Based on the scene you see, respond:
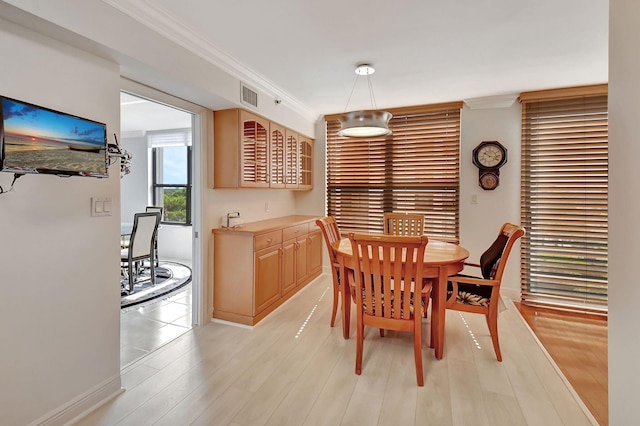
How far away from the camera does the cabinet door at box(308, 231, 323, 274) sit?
430 centimetres

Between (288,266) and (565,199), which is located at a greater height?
(565,199)

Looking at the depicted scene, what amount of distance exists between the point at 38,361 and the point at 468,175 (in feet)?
14.4

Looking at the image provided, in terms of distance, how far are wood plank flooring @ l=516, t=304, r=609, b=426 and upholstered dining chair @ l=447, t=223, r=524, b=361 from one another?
52 cm

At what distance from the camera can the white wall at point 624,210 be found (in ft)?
3.40

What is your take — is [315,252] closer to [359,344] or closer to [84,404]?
[359,344]

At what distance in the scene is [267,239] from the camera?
3.16m

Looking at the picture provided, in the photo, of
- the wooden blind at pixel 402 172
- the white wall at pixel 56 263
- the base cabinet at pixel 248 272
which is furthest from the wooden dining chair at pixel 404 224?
the white wall at pixel 56 263

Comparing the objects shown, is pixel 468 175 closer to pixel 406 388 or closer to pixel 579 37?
pixel 579 37

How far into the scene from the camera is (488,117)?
3857mm

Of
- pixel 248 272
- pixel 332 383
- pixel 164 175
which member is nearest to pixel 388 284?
pixel 332 383

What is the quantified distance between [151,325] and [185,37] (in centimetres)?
261

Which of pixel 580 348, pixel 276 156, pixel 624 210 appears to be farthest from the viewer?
pixel 276 156

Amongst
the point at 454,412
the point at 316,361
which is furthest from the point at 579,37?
the point at 316,361

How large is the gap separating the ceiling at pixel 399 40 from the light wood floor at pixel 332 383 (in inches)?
95.0
